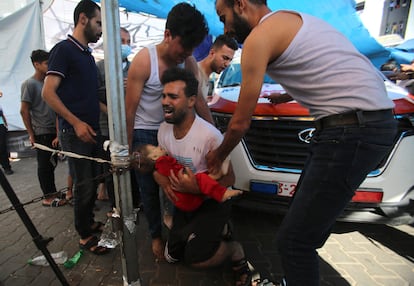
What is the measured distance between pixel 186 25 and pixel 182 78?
38 cm

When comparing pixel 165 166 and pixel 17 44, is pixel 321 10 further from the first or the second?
pixel 17 44

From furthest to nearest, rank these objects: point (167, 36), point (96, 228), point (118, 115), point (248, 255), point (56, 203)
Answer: point (56, 203)
point (96, 228)
point (248, 255)
point (167, 36)
point (118, 115)

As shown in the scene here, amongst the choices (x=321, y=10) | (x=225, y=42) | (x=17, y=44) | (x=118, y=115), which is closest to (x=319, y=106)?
(x=118, y=115)

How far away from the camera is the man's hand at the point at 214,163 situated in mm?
1640

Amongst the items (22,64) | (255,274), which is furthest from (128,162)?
(22,64)

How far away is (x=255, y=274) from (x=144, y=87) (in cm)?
172

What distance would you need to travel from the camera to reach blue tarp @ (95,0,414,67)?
4613 mm

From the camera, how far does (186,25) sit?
1.91 meters

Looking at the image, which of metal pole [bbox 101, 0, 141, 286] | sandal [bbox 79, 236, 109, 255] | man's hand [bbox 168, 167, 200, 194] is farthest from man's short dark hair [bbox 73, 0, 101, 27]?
sandal [bbox 79, 236, 109, 255]

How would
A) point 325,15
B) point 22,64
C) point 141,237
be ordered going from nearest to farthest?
point 141,237 → point 325,15 → point 22,64

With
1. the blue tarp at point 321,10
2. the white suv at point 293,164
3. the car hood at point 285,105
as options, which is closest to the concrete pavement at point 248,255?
the white suv at point 293,164

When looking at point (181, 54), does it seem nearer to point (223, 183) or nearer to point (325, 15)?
point (223, 183)

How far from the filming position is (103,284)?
2.12 m

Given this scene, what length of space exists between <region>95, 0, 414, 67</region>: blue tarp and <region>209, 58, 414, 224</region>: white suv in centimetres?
241
